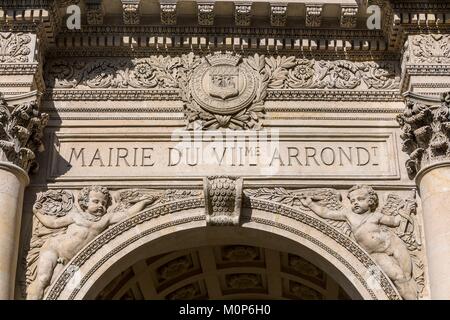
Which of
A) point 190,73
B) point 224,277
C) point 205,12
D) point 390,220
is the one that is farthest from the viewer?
point 224,277

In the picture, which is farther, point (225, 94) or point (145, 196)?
point (225, 94)

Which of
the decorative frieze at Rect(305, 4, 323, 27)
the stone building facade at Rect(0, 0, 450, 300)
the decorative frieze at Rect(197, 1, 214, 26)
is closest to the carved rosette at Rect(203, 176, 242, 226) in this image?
the stone building facade at Rect(0, 0, 450, 300)

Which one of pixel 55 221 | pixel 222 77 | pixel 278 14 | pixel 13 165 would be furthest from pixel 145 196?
pixel 278 14

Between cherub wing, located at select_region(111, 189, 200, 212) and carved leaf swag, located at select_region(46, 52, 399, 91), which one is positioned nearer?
cherub wing, located at select_region(111, 189, 200, 212)

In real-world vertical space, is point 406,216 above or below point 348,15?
below

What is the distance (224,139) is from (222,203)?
111cm

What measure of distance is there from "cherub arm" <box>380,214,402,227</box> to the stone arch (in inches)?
22.7

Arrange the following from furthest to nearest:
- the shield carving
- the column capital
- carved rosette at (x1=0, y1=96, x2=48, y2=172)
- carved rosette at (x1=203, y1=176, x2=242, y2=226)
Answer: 1. the shield carving
2. the column capital
3. carved rosette at (x1=203, y1=176, x2=242, y2=226)
4. carved rosette at (x1=0, y1=96, x2=48, y2=172)

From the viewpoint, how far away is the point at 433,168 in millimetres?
13414

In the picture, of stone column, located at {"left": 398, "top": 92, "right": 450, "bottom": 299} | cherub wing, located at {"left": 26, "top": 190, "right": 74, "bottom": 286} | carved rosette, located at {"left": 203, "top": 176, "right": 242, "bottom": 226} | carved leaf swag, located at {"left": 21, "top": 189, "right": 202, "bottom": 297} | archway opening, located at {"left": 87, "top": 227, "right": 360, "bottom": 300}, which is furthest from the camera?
archway opening, located at {"left": 87, "top": 227, "right": 360, "bottom": 300}

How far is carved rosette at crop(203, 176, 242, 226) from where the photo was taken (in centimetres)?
1391

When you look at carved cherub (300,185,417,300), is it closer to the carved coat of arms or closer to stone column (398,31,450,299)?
stone column (398,31,450,299)

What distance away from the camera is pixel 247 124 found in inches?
576

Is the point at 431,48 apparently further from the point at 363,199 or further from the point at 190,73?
the point at 190,73
